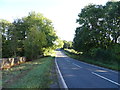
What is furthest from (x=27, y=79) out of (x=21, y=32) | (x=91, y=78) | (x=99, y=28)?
(x=21, y=32)

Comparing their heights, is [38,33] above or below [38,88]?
above

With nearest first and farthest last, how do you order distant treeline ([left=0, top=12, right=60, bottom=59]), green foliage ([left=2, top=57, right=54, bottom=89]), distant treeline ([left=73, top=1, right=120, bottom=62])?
1. green foliage ([left=2, top=57, right=54, bottom=89])
2. distant treeline ([left=73, top=1, right=120, bottom=62])
3. distant treeline ([left=0, top=12, right=60, bottom=59])

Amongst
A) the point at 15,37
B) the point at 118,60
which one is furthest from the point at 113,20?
the point at 15,37

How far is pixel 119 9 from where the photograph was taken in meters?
29.1

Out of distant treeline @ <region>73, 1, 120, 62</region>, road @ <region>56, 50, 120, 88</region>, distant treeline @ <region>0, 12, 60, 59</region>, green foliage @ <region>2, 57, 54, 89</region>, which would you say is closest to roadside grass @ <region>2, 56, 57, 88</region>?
green foliage @ <region>2, 57, 54, 89</region>

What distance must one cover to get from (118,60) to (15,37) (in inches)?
1506

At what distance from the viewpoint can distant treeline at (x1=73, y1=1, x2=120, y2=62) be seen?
100 ft

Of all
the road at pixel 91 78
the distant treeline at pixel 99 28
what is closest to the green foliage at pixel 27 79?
the road at pixel 91 78

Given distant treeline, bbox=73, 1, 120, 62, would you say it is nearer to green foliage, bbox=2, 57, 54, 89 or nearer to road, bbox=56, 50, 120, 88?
road, bbox=56, 50, 120, 88

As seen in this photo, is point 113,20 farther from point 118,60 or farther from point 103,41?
point 118,60

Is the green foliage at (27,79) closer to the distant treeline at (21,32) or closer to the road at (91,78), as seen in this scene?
the road at (91,78)

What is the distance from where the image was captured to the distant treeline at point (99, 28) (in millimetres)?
30550

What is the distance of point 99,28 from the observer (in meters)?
34.0

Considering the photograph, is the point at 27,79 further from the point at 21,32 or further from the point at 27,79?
the point at 21,32
